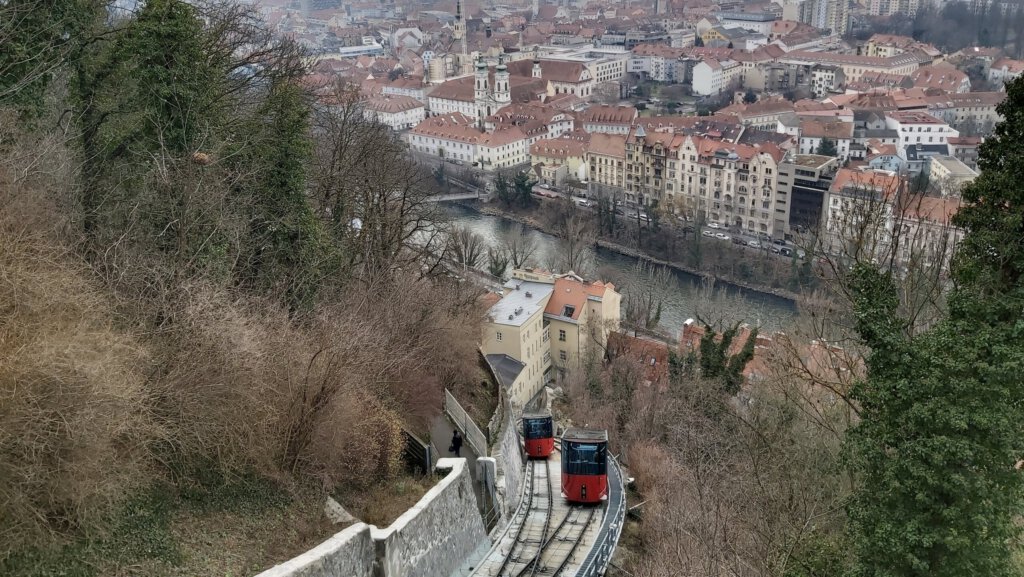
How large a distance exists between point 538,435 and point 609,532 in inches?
117

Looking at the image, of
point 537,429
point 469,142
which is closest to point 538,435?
point 537,429

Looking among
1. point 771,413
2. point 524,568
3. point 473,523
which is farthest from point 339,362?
point 771,413

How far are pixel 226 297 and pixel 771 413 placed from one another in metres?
8.96

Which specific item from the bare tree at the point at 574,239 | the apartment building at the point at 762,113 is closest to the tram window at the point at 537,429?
the bare tree at the point at 574,239

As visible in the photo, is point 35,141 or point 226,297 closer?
point 226,297

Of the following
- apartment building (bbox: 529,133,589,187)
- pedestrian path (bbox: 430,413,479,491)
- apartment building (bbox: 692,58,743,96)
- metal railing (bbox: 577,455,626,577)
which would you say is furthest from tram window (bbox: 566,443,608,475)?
apartment building (bbox: 692,58,743,96)

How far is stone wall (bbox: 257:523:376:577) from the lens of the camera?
257 inches

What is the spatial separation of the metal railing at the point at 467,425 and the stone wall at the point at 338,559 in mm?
4062

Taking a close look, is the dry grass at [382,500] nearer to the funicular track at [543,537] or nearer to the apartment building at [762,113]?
the funicular track at [543,537]

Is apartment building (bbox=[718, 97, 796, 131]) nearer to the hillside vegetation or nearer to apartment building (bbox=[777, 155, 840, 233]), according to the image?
apartment building (bbox=[777, 155, 840, 233])

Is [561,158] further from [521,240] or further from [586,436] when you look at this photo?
[586,436]

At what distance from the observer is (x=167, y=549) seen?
22.4ft

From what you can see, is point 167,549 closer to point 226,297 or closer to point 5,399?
point 5,399

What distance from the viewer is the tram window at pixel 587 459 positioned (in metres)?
11.3
